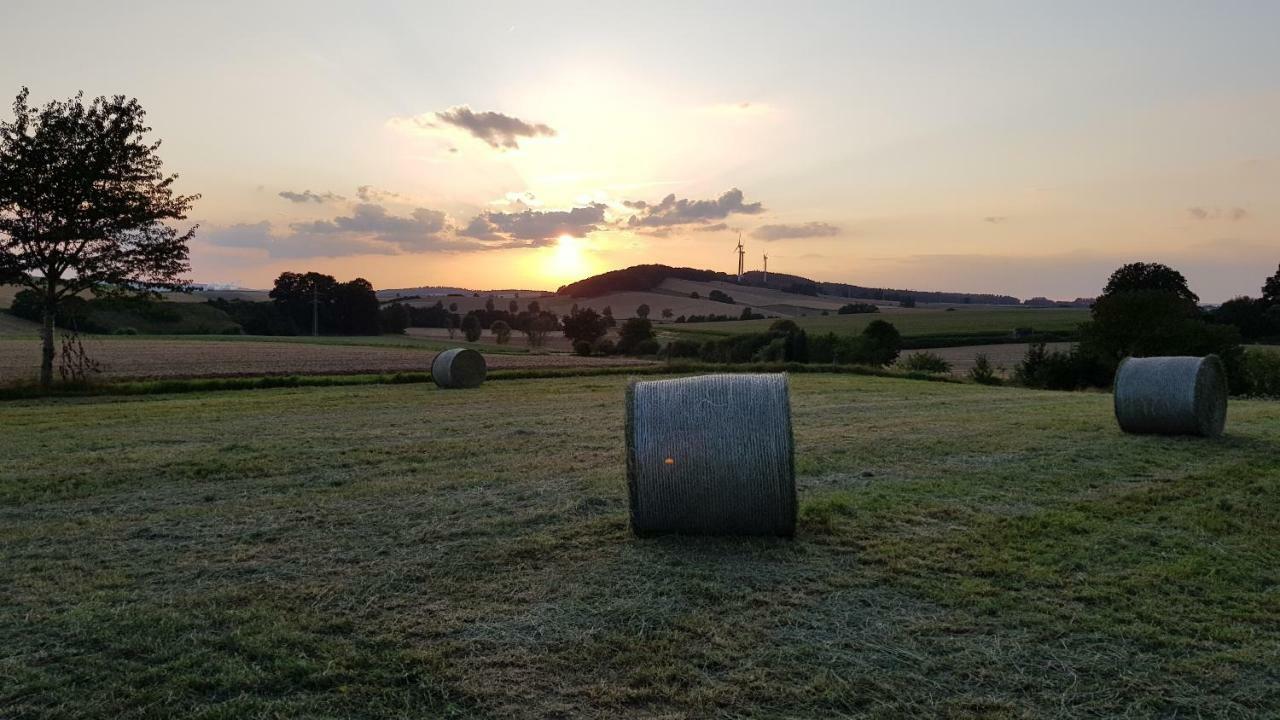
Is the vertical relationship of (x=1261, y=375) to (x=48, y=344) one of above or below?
below

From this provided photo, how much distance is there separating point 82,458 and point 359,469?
167 inches

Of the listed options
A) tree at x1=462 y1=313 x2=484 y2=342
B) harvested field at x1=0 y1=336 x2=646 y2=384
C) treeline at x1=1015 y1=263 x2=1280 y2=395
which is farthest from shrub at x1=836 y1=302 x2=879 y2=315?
harvested field at x1=0 y1=336 x2=646 y2=384

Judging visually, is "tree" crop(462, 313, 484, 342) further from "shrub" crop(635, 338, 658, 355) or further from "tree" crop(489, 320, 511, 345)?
"shrub" crop(635, 338, 658, 355)

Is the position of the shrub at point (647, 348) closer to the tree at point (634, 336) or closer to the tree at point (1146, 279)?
the tree at point (634, 336)

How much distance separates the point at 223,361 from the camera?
38250 mm

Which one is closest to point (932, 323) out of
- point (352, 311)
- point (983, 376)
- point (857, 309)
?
point (857, 309)

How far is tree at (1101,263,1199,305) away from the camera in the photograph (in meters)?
59.8

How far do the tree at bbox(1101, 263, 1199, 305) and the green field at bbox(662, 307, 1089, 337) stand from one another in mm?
6900

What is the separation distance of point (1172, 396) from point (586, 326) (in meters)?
63.5

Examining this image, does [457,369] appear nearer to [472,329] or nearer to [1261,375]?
[1261,375]

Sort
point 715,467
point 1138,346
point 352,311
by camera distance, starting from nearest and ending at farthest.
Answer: point 715,467 < point 1138,346 < point 352,311

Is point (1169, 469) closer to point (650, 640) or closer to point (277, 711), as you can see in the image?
point (650, 640)

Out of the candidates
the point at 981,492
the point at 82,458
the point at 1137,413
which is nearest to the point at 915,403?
the point at 1137,413

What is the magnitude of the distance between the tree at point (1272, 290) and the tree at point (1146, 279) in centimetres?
872
